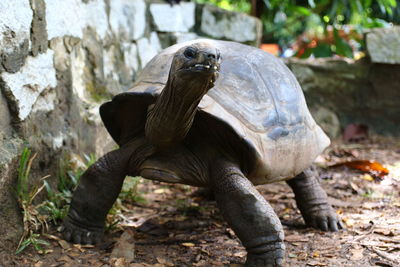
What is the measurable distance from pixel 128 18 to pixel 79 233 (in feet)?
7.59

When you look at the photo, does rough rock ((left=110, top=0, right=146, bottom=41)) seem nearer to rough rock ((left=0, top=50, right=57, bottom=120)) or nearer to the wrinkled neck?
rough rock ((left=0, top=50, right=57, bottom=120))

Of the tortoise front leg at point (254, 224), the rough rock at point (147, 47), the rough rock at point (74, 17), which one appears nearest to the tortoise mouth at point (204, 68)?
the tortoise front leg at point (254, 224)

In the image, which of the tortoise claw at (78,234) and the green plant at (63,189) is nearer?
Result: the tortoise claw at (78,234)

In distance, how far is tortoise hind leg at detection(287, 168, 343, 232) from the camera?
2.83m

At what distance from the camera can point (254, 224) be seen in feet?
6.95

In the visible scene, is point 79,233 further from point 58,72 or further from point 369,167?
point 369,167

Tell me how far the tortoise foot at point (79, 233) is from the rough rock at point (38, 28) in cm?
90

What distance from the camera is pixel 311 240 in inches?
104

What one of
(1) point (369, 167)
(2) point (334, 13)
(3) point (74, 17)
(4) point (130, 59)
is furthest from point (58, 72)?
(2) point (334, 13)

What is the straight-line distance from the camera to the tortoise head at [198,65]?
1.81 meters

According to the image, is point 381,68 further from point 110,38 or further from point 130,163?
point 130,163

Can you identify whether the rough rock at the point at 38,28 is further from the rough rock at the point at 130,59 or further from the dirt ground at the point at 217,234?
the rough rock at the point at 130,59

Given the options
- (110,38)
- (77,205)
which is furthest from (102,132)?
(77,205)

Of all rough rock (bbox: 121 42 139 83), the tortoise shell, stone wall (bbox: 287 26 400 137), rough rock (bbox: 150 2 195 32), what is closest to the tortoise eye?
the tortoise shell
